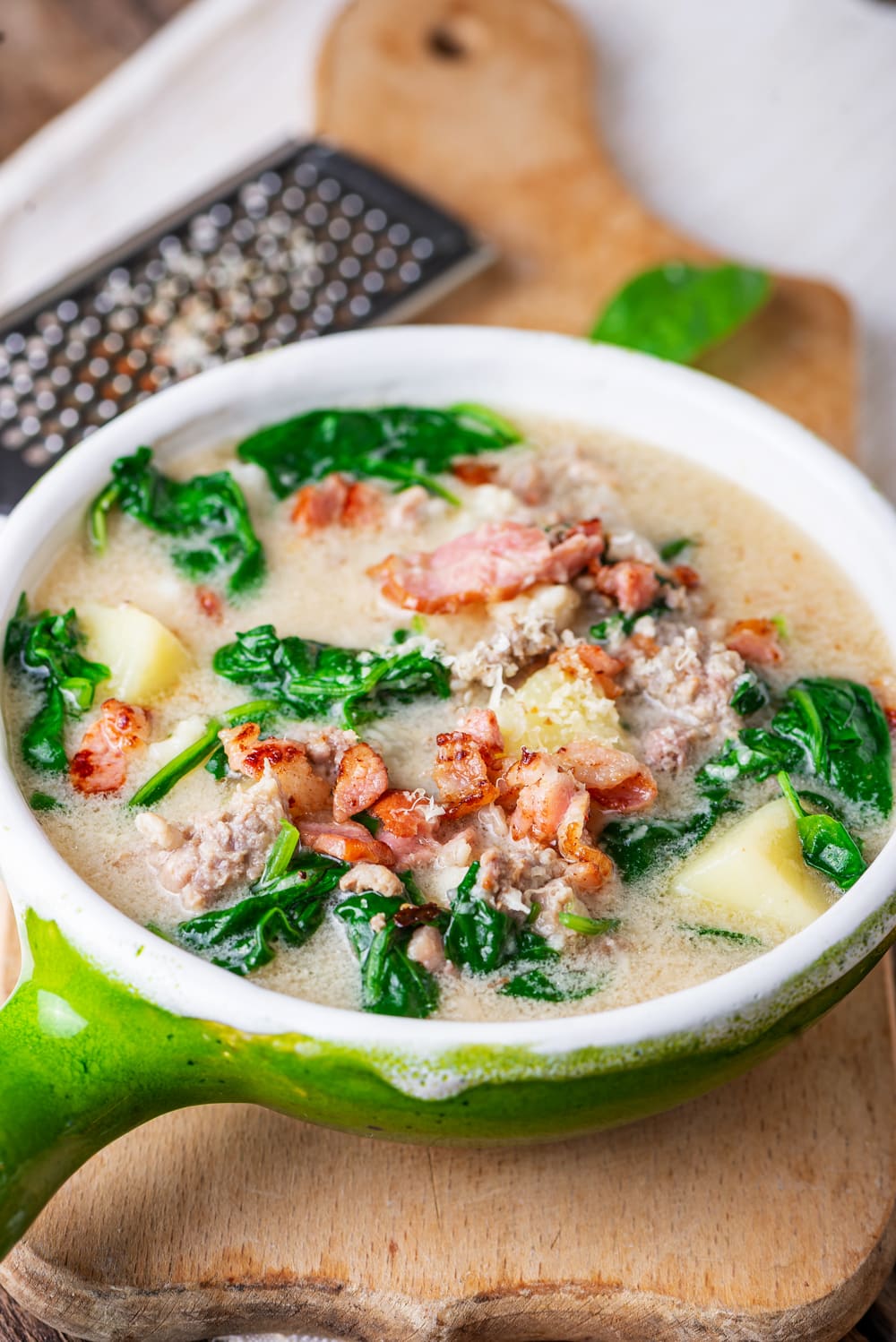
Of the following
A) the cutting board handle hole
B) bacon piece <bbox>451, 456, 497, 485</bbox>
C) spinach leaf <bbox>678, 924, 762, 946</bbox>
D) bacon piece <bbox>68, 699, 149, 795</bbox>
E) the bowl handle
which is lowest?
the bowl handle

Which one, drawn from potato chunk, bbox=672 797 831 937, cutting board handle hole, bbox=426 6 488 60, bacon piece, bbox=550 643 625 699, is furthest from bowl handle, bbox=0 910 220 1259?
cutting board handle hole, bbox=426 6 488 60

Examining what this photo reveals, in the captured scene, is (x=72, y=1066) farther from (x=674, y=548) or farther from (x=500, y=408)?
(x=500, y=408)

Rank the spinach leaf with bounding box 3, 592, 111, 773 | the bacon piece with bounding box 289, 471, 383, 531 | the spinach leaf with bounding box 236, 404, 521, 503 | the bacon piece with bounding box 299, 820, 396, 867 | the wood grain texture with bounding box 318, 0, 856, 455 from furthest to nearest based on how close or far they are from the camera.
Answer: the wood grain texture with bounding box 318, 0, 856, 455 → the spinach leaf with bounding box 236, 404, 521, 503 → the bacon piece with bounding box 289, 471, 383, 531 → the spinach leaf with bounding box 3, 592, 111, 773 → the bacon piece with bounding box 299, 820, 396, 867

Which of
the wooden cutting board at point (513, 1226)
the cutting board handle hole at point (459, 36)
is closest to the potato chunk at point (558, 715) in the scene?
the wooden cutting board at point (513, 1226)

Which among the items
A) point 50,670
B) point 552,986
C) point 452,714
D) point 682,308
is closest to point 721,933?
point 552,986

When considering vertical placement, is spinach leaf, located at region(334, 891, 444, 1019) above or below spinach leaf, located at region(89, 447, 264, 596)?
below

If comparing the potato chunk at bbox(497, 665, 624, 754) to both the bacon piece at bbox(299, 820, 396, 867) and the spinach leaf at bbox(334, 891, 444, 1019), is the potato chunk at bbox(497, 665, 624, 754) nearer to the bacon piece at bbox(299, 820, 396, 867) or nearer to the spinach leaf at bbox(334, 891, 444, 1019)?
the bacon piece at bbox(299, 820, 396, 867)

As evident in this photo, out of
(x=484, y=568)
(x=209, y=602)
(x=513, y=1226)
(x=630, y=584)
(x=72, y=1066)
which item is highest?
(x=630, y=584)
